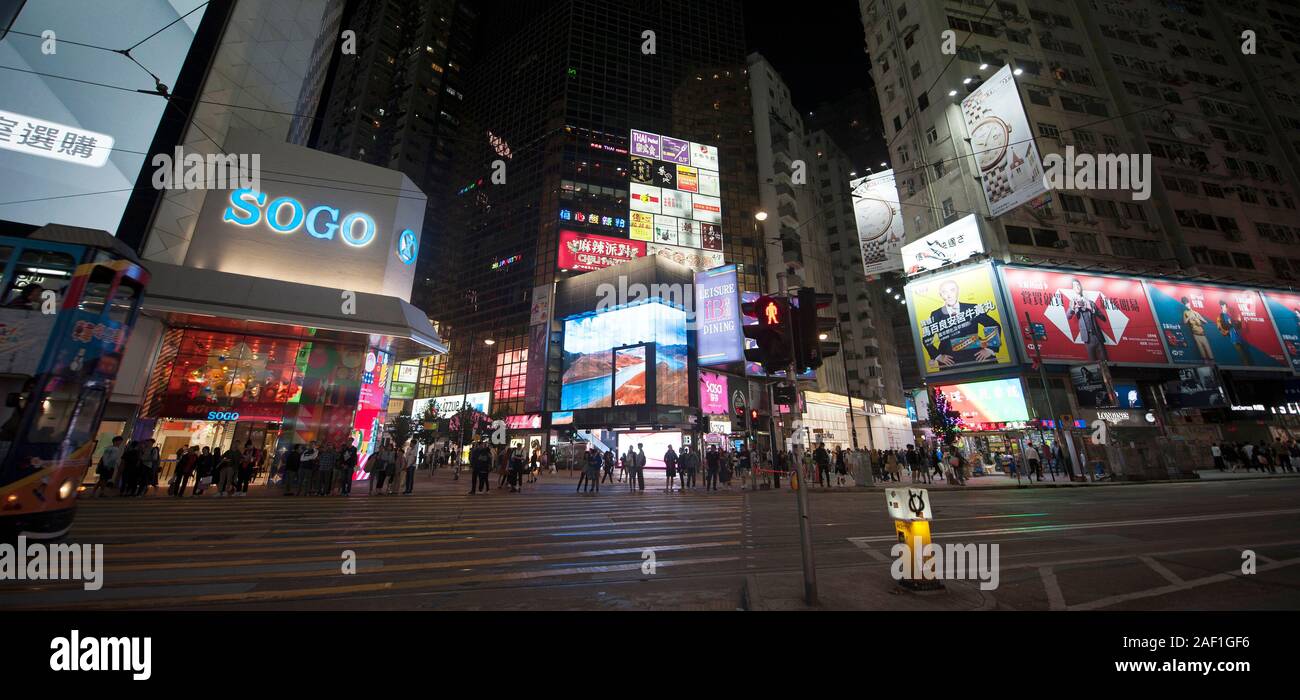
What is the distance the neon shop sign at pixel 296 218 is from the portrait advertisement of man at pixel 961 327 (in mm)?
35596

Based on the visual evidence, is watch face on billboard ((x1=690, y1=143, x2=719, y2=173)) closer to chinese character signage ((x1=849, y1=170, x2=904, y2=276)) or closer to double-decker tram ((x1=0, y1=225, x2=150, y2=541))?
chinese character signage ((x1=849, y1=170, x2=904, y2=276))

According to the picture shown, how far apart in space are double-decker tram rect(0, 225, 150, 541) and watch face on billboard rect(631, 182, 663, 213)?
4652cm

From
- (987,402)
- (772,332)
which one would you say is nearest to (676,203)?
(987,402)

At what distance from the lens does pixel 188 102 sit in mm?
16812

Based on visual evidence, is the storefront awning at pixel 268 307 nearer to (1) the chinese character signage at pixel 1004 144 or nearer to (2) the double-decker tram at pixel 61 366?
(2) the double-decker tram at pixel 61 366

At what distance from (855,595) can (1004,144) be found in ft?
102

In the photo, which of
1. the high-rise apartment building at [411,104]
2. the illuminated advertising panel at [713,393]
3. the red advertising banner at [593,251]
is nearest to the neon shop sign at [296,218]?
the illuminated advertising panel at [713,393]

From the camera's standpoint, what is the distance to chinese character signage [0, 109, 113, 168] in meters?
12.4

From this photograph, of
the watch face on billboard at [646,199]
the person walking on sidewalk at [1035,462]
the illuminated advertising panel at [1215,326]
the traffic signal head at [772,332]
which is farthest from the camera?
the watch face on billboard at [646,199]

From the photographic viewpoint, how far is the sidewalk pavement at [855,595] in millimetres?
3838

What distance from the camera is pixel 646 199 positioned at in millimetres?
51844
